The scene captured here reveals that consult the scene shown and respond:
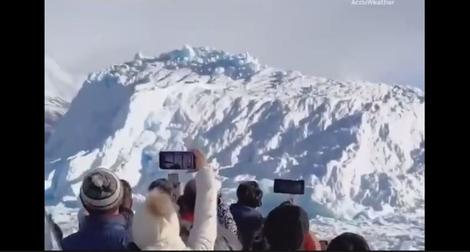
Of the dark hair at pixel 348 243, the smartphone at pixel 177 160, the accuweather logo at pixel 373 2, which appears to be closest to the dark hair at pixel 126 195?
the smartphone at pixel 177 160

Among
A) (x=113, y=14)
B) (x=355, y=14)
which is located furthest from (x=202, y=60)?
(x=355, y=14)

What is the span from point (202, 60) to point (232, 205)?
543 mm

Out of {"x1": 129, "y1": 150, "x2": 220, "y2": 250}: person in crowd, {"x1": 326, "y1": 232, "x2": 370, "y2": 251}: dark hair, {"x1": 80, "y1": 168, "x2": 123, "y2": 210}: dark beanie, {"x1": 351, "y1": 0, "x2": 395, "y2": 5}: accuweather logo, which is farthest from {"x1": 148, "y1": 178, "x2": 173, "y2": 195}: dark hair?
{"x1": 351, "y1": 0, "x2": 395, "y2": 5}: accuweather logo

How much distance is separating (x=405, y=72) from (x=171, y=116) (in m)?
0.87

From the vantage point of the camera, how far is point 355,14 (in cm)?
338

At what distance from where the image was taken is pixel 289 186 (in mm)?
3326

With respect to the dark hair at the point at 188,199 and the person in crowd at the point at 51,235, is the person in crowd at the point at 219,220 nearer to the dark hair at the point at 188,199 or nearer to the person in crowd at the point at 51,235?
the dark hair at the point at 188,199

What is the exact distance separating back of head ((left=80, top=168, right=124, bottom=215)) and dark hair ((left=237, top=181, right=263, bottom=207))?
437mm

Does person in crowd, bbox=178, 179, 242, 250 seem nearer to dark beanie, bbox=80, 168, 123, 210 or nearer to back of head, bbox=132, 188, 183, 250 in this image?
back of head, bbox=132, 188, 183, 250

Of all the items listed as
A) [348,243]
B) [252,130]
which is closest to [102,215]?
[252,130]
